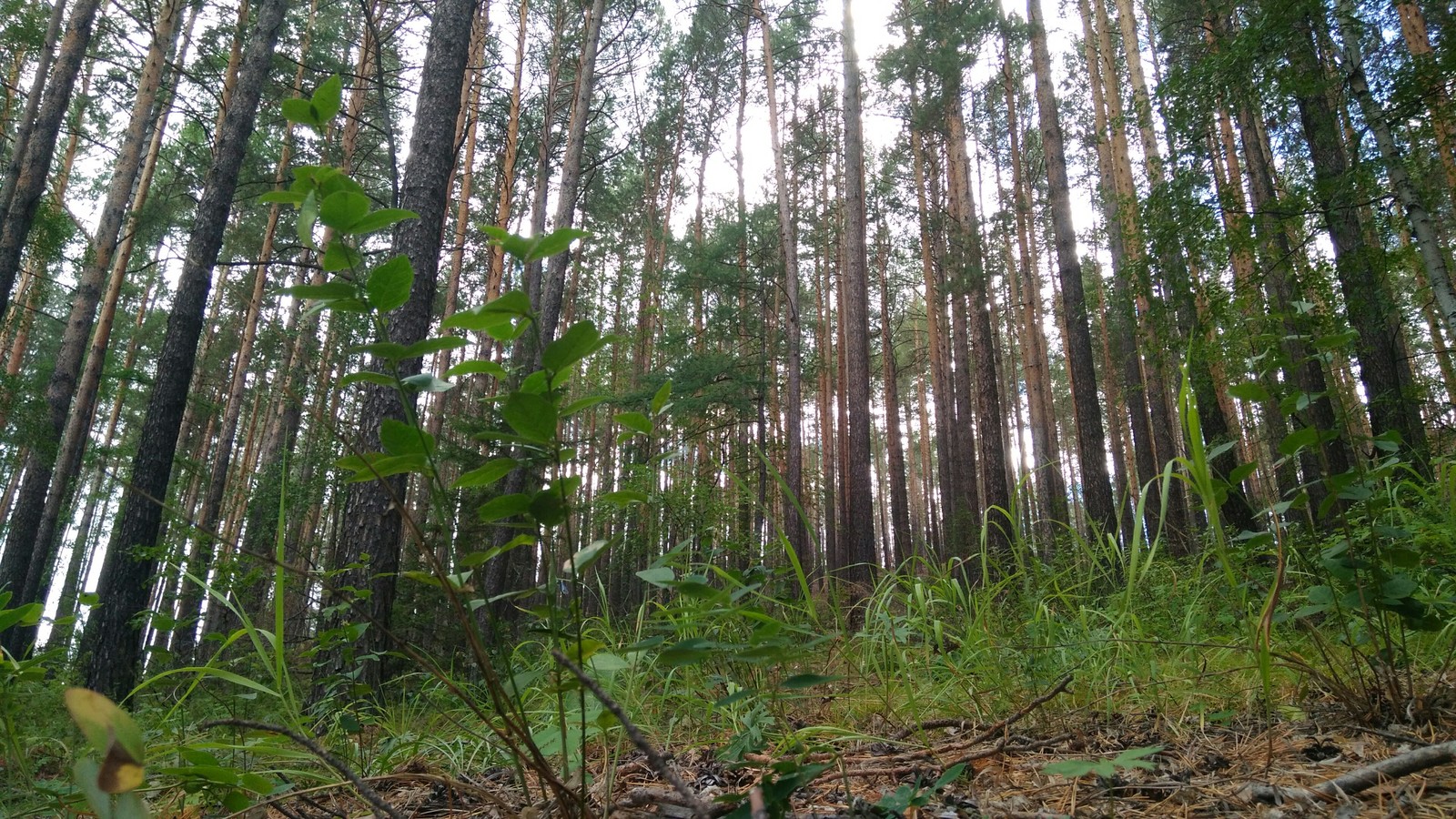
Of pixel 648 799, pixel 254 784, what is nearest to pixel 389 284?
pixel 254 784

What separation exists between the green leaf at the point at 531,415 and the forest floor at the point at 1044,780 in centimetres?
53

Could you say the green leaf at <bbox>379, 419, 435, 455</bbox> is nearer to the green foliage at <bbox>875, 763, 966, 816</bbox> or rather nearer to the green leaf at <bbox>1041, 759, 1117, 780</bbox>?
the green foliage at <bbox>875, 763, 966, 816</bbox>

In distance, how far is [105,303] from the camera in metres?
10.4

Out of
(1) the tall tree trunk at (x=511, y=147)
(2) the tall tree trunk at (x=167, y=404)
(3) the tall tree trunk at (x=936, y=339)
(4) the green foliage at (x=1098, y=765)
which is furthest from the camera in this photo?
(3) the tall tree trunk at (x=936, y=339)

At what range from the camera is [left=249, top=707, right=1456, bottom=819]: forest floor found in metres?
1.09

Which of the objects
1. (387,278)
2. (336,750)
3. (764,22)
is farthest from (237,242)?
(387,278)

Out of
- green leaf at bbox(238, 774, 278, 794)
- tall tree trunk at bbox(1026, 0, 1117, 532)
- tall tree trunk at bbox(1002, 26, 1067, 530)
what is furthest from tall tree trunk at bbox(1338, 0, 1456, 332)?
tall tree trunk at bbox(1002, 26, 1067, 530)

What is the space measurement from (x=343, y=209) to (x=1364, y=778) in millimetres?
1743

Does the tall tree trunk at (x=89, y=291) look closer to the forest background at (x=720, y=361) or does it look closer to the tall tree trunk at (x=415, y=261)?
the forest background at (x=720, y=361)

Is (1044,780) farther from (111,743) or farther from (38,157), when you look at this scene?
(38,157)

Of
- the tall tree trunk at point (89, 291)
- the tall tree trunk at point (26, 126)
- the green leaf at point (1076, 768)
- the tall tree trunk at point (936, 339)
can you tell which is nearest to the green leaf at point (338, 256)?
the green leaf at point (1076, 768)

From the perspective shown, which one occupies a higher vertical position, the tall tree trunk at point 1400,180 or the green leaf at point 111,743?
the tall tree trunk at point 1400,180

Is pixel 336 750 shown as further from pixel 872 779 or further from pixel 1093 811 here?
pixel 1093 811

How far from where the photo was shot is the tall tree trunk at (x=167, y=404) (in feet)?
17.1
